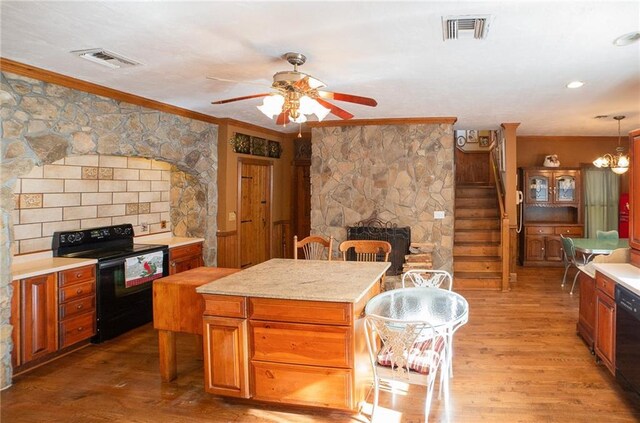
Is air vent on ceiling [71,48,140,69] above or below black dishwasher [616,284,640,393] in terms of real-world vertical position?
above

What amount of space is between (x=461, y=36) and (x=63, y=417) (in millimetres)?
3503

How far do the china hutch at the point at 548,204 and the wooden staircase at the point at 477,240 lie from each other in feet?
2.56

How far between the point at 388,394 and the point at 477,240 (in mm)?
4315

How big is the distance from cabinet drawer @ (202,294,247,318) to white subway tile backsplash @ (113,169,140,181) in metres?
2.76

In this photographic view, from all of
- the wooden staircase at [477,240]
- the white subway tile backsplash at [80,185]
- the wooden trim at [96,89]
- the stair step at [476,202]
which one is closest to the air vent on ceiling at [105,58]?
the wooden trim at [96,89]

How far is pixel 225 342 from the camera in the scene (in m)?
2.70

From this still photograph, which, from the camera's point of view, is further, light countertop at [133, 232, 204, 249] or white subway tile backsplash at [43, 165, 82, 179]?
light countertop at [133, 232, 204, 249]

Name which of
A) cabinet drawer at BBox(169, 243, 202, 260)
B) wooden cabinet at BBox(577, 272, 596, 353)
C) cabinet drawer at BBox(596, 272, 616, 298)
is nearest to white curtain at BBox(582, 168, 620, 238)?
wooden cabinet at BBox(577, 272, 596, 353)

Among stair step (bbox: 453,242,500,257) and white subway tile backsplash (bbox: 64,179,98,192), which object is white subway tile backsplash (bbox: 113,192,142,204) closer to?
white subway tile backsplash (bbox: 64,179,98,192)

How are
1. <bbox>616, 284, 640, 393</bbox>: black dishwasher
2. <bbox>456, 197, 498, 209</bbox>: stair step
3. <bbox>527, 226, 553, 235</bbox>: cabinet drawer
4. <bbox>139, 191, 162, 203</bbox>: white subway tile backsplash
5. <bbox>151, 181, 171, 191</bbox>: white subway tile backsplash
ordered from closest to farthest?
<bbox>616, 284, 640, 393</bbox>: black dishwasher, <bbox>139, 191, 162, 203</bbox>: white subway tile backsplash, <bbox>151, 181, 171, 191</bbox>: white subway tile backsplash, <bbox>456, 197, 498, 209</bbox>: stair step, <bbox>527, 226, 553, 235</bbox>: cabinet drawer

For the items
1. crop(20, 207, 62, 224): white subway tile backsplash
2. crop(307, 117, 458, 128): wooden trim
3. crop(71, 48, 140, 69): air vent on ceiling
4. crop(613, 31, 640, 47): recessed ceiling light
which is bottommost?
crop(20, 207, 62, 224): white subway tile backsplash

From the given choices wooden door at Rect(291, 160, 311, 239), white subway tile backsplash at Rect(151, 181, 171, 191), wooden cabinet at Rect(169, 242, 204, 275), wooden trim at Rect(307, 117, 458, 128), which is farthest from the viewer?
wooden door at Rect(291, 160, 311, 239)

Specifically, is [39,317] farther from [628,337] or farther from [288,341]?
[628,337]

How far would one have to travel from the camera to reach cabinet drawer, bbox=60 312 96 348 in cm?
366
